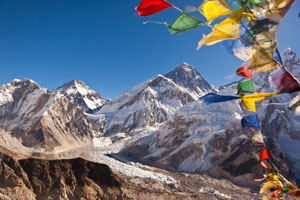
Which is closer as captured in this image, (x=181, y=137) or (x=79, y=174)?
(x=79, y=174)

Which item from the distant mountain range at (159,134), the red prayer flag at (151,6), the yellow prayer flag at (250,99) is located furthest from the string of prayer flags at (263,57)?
the distant mountain range at (159,134)

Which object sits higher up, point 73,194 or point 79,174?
point 79,174

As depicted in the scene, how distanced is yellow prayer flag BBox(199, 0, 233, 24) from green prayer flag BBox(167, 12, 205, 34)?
7.0 inches

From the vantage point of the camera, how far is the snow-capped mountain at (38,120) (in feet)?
348

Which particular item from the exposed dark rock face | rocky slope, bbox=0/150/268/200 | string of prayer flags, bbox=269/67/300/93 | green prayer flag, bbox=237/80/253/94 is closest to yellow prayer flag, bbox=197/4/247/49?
string of prayer flags, bbox=269/67/300/93

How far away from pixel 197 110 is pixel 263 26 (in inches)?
Answer: 4766

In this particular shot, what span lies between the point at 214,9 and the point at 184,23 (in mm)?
600

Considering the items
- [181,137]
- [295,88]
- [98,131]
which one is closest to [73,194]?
[295,88]

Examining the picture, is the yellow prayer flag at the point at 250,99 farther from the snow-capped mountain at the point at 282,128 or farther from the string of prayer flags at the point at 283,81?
the snow-capped mountain at the point at 282,128

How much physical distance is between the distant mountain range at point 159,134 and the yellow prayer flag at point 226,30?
246 feet

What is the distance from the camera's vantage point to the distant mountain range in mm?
86375

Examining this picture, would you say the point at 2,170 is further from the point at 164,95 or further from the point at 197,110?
the point at 164,95

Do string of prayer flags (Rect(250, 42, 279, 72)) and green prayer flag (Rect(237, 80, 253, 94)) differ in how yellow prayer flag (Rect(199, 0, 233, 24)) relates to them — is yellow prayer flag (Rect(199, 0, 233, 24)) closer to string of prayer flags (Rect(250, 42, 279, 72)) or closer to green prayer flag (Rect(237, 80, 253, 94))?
string of prayer flags (Rect(250, 42, 279, 72))

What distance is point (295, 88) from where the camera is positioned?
148 inches
